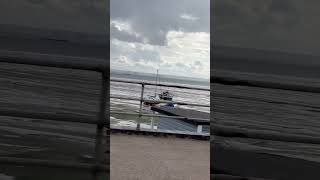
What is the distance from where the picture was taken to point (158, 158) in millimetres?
2943

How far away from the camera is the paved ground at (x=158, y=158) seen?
2.54 meters

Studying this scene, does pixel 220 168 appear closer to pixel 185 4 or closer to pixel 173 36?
pixel 185 4

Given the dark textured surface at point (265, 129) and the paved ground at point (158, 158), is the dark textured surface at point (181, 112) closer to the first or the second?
the paved ground at point (158, 158)

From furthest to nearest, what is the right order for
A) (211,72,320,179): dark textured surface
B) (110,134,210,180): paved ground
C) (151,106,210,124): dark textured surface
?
(151,106,210,124): dark textured surface, (110,134,210,180): paved ground, (211,72,320,179): dark textured surface

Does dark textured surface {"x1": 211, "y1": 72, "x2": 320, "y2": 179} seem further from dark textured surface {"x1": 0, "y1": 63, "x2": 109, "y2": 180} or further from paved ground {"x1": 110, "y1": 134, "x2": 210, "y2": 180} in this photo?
paved ground {"x1": 110, "y1": 134, "x2": 210, "y2": 180}

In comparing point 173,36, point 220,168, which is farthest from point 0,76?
point 173,36

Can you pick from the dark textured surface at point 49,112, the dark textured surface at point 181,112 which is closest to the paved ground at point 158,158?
the dark textured surface at point 181,112

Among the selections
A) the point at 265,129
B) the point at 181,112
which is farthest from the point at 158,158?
the point at 265,129

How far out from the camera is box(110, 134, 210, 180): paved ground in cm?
254

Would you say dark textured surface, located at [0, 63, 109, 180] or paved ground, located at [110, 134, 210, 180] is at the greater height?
dark textured surface, located at [0, 63, 109, 180]

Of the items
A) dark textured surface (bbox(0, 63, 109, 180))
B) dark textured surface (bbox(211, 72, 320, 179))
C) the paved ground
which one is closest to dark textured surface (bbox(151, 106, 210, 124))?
the paved ground

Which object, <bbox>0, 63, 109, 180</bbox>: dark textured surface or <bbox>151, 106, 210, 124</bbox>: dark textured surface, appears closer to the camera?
<bbox>0, 63, 109, 180</bbox>: dark textured surface

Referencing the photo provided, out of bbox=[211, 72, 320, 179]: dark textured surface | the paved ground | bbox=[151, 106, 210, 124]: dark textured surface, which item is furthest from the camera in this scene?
bbox=[151, 106, 210, 124]: dark textured surface

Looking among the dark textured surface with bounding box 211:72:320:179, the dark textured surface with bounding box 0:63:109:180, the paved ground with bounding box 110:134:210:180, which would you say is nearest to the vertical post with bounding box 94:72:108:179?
the dark textured surface with bounding box 0:63:109:180
